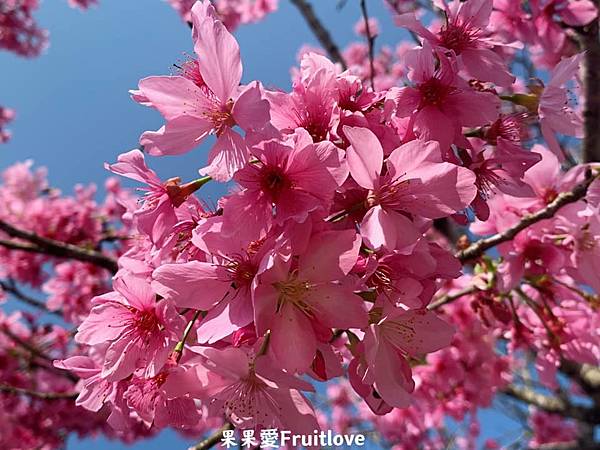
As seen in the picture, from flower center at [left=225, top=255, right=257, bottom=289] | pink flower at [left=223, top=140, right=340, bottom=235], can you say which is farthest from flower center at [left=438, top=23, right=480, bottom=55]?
flower center at [left=225, top=255, right=257, bottom=289]

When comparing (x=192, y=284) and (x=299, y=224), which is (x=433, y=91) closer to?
(x=299, y=224)

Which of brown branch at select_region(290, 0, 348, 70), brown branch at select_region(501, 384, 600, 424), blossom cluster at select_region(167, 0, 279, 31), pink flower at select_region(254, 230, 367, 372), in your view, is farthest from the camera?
blossom cluster at select_region(167, 0, 279, 31)

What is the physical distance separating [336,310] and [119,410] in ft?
1.89

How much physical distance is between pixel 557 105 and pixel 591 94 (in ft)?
3.47

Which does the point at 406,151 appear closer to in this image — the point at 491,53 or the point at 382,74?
the point at 491,53

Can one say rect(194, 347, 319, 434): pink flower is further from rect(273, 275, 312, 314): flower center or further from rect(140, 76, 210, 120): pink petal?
rect(140, 76, 210, 120): pink petal

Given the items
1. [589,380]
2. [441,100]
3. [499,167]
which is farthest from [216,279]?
[589,380]

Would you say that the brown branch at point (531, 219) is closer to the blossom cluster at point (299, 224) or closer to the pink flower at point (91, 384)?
the blossom cluster at point (299, 224)

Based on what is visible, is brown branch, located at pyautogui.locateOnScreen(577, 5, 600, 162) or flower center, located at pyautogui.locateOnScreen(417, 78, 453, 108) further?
brown branch, located at pyautogui.locateOnScreen(577, 5, 600, 162)

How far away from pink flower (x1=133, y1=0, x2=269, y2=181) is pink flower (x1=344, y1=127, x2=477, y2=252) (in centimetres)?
23

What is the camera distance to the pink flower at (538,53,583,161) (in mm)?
1318

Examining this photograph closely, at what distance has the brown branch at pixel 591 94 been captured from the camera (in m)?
2.15

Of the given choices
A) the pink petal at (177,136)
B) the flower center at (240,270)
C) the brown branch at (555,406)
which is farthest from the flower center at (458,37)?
the brown branch at (555,406)

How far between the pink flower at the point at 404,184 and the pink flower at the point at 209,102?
229mm
